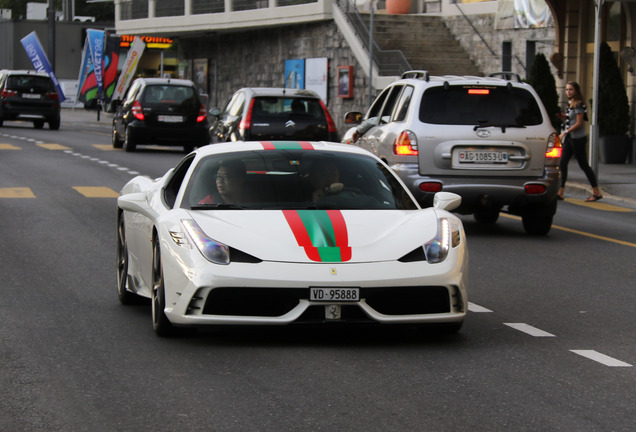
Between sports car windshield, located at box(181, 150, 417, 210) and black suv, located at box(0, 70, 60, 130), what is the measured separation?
118ft

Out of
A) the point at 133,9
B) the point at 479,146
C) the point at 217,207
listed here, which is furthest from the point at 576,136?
the point at 133,9

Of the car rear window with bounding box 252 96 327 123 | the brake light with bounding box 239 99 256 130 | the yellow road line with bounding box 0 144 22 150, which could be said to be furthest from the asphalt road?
the yellow road line with bounding box 0 144 22 150

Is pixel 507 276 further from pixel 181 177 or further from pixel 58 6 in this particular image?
pixel 58 6

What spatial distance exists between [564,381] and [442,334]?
148cm

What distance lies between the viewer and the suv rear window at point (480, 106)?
1508 centimetres

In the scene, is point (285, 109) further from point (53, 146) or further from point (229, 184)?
point (229, 184)

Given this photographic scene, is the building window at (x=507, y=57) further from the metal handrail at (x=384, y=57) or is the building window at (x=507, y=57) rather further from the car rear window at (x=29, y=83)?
the car rear window at (x=29, y=83)

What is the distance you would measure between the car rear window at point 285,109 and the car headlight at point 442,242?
1572cm

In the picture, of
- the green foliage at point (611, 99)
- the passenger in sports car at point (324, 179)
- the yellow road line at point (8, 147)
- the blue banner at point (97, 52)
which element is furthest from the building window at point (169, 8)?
the passenger in sports car at point (324, 179)

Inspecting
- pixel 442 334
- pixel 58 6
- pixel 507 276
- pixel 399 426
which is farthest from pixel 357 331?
pixel 58 6

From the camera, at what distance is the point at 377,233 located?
319 inches

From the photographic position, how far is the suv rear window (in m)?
15.1

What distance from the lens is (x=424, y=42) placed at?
1706 inches

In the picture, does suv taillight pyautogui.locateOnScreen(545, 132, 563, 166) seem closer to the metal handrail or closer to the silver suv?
the silver suv
